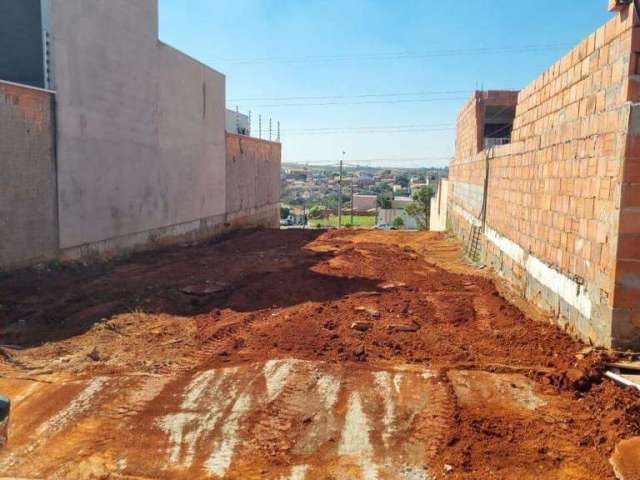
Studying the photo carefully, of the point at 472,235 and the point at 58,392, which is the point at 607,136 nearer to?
the point at 58,392

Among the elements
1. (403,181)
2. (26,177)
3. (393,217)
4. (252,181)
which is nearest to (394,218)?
(393,217)

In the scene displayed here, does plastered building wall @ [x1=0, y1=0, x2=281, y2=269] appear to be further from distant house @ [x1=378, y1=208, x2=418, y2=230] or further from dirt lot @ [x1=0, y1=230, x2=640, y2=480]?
distant house @ [x1=378, y1=208, x2=418, y2=230]

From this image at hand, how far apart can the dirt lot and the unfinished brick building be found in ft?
1.57

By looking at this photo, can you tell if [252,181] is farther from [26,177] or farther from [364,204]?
[364,204]

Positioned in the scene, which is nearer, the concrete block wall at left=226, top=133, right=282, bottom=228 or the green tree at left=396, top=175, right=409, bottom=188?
the concrete block wall at left=226, top=133, right=282, bottom=228

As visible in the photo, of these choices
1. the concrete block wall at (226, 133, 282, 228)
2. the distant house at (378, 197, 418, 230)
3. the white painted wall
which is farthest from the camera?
the distant house at (378, 197, 418, 230)

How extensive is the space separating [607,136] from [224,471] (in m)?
4.90

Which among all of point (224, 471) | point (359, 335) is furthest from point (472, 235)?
point (224, 471)

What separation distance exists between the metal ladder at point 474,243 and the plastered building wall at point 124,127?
9.24 meters

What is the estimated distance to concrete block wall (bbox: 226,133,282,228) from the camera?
79.2 feet

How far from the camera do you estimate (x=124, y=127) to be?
1455cm

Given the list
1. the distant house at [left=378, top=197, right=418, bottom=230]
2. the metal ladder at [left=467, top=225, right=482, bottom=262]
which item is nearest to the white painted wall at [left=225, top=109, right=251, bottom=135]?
the metal ladder at [left=467, top=225, right=482, bottom=262]

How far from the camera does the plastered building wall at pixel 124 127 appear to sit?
12.3m

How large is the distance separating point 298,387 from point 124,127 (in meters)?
11.3
